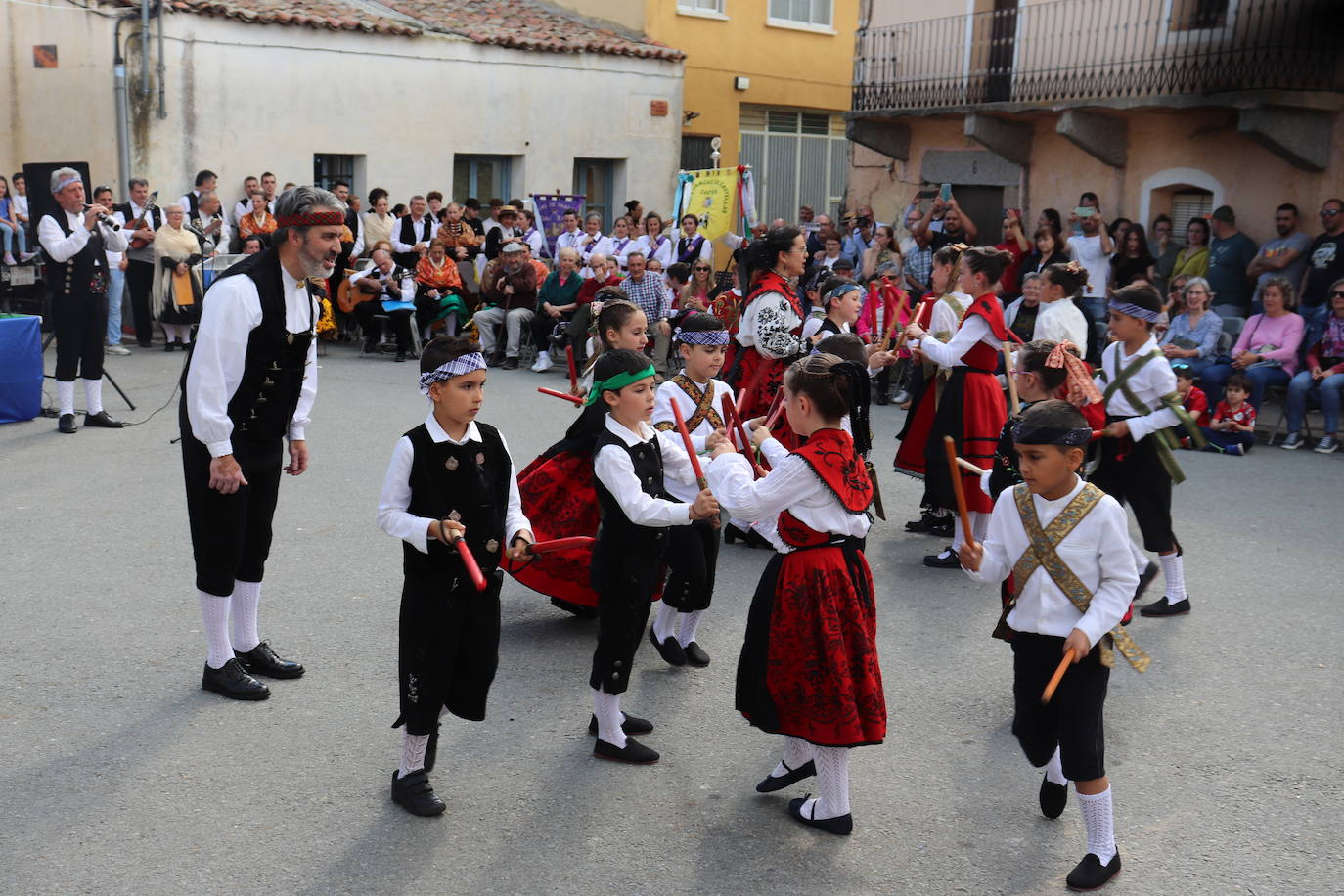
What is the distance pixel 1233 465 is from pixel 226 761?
26.6 ft

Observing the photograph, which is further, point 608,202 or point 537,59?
point 608,202

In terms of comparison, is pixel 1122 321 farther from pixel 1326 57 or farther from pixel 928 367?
pixel 1326 57

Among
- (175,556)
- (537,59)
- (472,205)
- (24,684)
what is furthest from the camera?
(537,59)

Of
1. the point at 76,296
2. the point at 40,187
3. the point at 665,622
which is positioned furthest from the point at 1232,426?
the point at 40,187

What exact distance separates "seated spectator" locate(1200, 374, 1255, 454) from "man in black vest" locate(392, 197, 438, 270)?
31.0 ft

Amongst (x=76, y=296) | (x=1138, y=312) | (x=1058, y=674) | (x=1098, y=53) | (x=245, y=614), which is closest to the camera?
(x=1058, y=674)

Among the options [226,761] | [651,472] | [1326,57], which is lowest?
[226,761]

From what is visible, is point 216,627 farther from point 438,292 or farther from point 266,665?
point 438,292

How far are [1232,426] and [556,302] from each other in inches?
289

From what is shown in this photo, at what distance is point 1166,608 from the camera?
6.35 metres

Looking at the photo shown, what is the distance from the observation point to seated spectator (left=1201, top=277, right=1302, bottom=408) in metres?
11.1

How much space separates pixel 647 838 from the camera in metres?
4.07

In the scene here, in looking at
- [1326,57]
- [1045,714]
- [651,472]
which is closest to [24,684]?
[651,472]

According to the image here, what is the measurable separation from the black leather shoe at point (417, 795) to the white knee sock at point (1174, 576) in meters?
3.83
